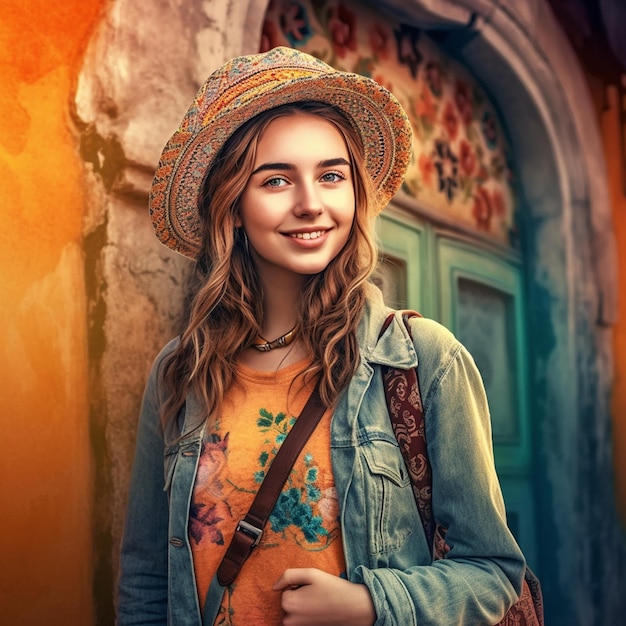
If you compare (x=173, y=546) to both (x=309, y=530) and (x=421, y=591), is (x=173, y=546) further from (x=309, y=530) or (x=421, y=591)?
(x=421, y=591)

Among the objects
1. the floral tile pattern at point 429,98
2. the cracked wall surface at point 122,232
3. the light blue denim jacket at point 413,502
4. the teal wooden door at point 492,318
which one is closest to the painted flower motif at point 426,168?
the floral tile pattern at point 429,98

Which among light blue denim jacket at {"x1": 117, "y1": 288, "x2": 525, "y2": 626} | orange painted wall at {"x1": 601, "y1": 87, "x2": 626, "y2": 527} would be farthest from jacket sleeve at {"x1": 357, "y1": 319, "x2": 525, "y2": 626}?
orange painted wall at {"x1": 601, "y1": 87, "x2": 626, "y2": 527}

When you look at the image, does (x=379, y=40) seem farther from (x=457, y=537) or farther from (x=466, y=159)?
(x=457, y=537)

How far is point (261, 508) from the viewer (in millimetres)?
1630

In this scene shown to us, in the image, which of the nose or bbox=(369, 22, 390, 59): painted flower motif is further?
bbox=(369, 22, 390, 59): painted flower motif

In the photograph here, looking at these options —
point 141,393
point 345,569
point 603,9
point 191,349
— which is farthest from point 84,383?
point 603,9

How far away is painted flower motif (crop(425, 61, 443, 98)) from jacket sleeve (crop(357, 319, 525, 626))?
2489mm

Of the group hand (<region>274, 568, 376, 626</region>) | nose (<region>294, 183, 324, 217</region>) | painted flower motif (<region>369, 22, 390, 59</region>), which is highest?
painted flower motif (<region>369, 22, 390, 59</region>)

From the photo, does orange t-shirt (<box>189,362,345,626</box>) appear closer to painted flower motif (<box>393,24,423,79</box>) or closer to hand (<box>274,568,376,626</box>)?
hand (<box>274,568,376,626</box>)

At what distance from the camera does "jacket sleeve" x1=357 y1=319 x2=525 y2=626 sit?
154cm

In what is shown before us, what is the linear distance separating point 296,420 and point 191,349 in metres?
0.36

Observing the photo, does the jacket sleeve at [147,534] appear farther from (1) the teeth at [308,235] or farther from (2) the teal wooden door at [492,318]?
(2) the teal wooden door at [492,318]

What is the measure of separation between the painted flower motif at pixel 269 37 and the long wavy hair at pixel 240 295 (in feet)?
3.66

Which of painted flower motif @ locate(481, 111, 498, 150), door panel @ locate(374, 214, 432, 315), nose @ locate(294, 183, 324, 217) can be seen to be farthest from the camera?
painted flower motif @ locate(481, 111, 498, 150)
